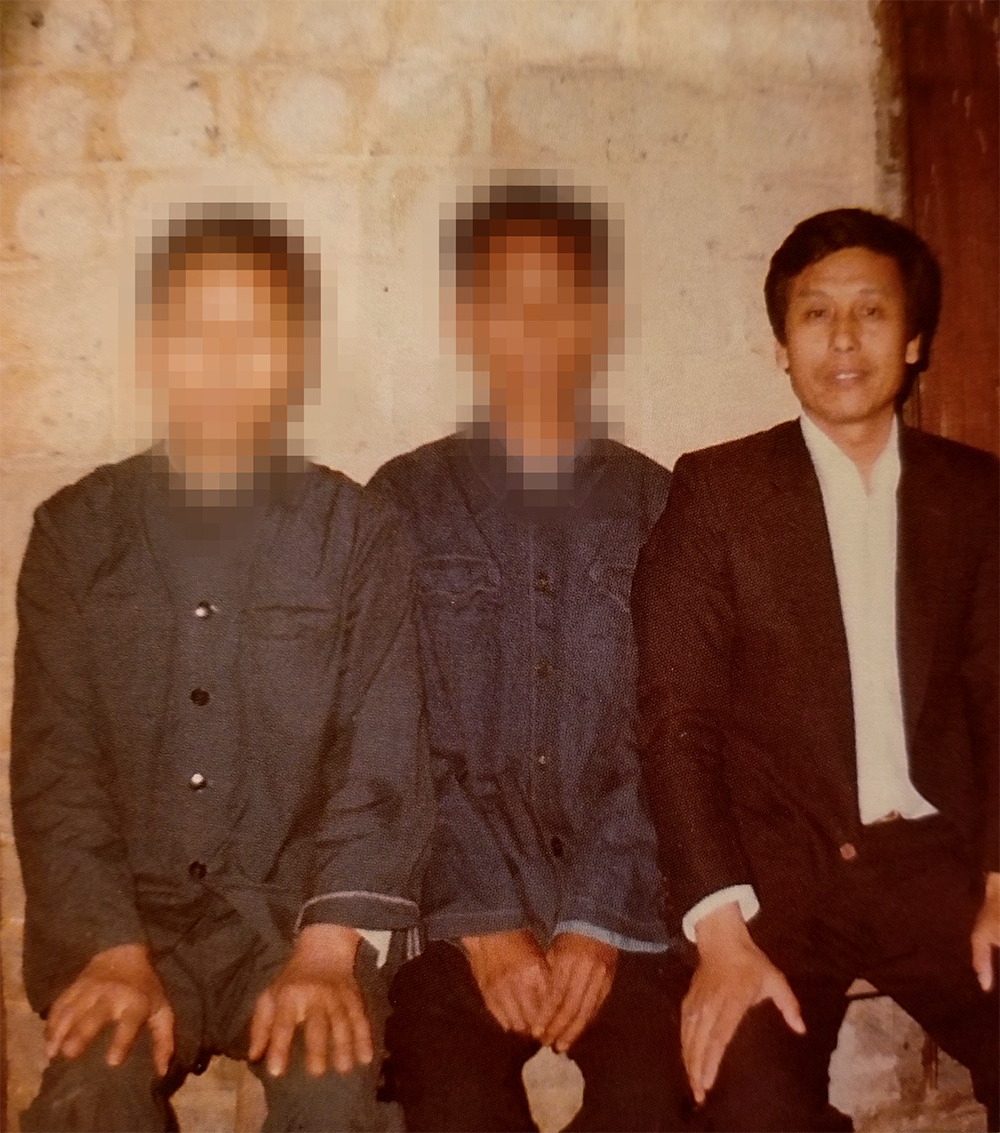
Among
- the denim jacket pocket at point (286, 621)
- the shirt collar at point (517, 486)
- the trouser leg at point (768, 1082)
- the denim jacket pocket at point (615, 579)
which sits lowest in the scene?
the trouser leg at point (768, 1082)

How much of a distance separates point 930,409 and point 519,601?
2.32ft

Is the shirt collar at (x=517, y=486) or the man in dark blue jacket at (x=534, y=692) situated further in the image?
the shirt collar at (x=517, y=486)

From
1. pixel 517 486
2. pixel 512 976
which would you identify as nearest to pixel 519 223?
pixel 517 486

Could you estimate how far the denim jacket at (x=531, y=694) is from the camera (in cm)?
126

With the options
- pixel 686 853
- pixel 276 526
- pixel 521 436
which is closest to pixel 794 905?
pixel 686 853

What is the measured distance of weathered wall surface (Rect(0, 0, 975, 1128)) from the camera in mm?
1367

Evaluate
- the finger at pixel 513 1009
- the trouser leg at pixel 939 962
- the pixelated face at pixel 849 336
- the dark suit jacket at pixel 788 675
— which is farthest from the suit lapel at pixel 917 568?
the finger at pixel 513 1009

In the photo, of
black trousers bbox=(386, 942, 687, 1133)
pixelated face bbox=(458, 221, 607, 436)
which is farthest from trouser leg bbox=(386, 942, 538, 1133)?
pixelated face bbox=(458, 221, 607, 436)

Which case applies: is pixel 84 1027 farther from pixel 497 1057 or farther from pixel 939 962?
pixel 939 962

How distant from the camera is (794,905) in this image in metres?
1.25

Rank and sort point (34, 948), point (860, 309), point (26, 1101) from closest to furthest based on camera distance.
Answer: point (34, 948)
point (860, 309)
point (26, 1101)

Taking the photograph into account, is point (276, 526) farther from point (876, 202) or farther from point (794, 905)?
point (876, 202)

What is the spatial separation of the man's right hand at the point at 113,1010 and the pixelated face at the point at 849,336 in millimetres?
1171

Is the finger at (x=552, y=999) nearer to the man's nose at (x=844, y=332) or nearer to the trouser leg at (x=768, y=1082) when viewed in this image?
the trouser leg at (x=768, y=1082)
